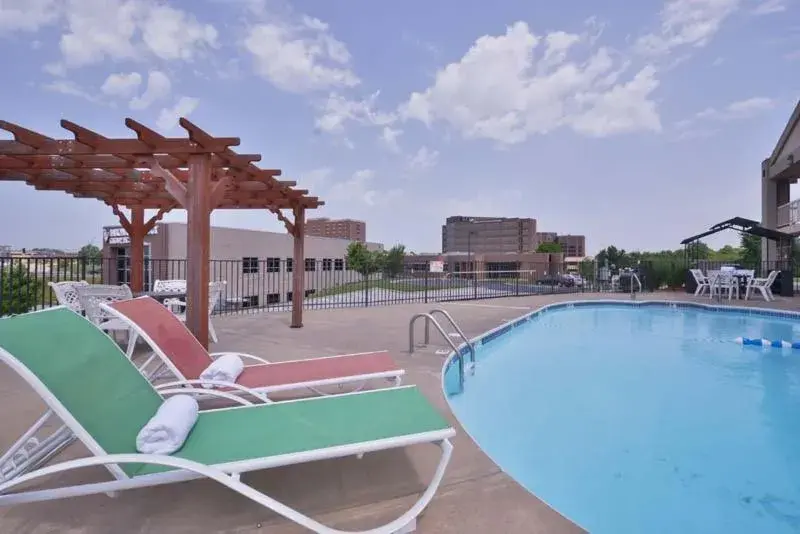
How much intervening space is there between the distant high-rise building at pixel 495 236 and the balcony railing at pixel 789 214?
82442 mm

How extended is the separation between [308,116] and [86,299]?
11.4m

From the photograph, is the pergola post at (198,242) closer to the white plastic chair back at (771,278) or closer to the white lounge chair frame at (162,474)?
the white lounge chair frame at (162,474)

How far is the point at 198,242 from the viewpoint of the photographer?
4426mm

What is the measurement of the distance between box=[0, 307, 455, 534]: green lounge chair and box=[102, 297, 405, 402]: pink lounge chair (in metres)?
0.66

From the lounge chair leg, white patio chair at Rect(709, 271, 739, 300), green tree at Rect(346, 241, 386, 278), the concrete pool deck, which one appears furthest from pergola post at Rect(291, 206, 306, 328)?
green tree at Rect(346, 241, 386, 278)

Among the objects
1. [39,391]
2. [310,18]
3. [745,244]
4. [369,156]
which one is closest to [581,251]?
[745,244]

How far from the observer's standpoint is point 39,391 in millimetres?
1833

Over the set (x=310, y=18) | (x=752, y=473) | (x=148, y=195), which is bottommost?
(x=752, y=473)

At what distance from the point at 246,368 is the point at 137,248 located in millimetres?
5987

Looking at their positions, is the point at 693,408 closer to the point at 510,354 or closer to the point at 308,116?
the point at 510,354

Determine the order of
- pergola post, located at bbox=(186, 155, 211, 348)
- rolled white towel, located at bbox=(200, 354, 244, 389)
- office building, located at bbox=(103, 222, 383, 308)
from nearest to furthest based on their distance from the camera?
rolled white towel, located at bbox=(200, 354, 244, 389) < pergola post, located at bbox=(186, 155, 211, 348) < office building, located at bbox=(103, 222, 383, 308)

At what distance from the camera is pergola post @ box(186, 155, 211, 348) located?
14.5 ft

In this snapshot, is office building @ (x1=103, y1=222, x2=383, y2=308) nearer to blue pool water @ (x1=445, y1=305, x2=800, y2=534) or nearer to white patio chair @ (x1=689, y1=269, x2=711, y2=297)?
blue pool water @ (x1=445, y1=305, x2=800, y2=534)

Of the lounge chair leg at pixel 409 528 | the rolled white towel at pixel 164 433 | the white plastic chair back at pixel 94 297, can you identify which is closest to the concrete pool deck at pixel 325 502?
the lounge chair leg at pixel 409 528
